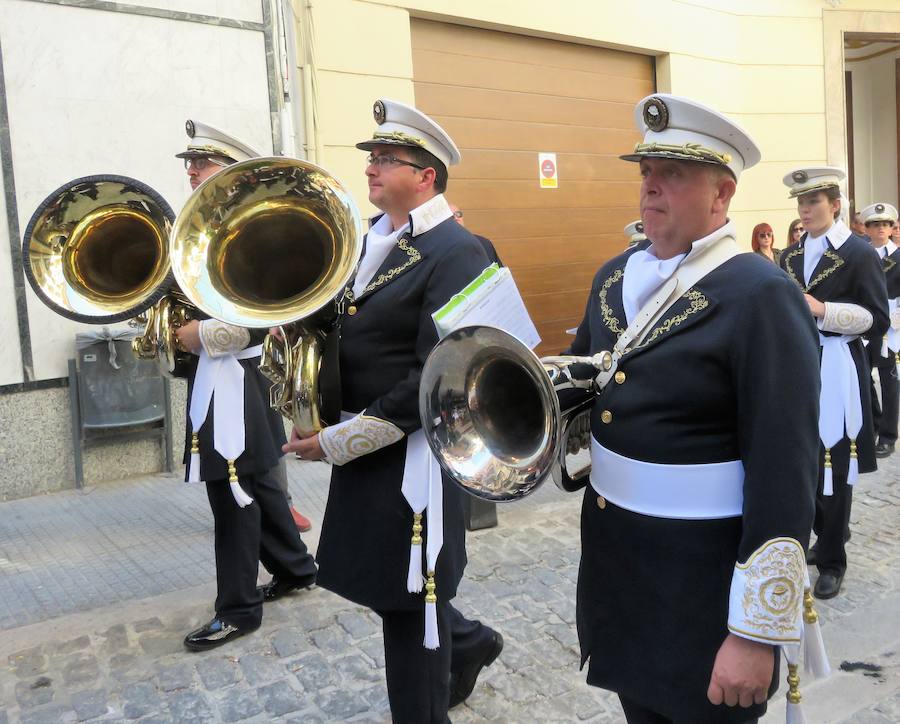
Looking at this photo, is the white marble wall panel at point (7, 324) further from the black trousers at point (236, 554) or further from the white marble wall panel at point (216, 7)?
the black trousers at point (236, 554)

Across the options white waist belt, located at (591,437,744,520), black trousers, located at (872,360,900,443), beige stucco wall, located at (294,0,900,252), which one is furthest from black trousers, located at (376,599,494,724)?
black trousers, located at (872,360,900,443)

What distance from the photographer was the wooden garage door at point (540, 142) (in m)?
7.72

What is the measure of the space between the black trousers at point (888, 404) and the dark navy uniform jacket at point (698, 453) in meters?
5.48

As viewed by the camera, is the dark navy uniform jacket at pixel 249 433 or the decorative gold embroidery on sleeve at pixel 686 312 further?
the dark navy uniform jacket at pixel 249 433

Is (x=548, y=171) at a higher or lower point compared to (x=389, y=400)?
higher

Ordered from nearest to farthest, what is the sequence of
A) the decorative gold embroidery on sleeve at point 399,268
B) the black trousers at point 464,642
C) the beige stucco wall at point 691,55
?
the decorative gold embroidery on sleeve at point 399,268
the black trousers at point 464,642
the beige stucco wall at point 691,55

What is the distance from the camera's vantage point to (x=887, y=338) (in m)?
6.93

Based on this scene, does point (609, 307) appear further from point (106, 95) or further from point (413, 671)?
point (106, 95)

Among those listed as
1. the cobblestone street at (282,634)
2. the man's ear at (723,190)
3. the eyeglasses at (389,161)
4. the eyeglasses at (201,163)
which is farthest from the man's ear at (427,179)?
the cobblestone street at (282,634)

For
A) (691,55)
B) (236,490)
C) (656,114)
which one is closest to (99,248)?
(236,490)

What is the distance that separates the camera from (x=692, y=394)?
1.78m

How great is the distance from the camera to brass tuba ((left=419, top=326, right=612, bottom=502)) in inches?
72.5

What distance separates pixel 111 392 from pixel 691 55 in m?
7.01

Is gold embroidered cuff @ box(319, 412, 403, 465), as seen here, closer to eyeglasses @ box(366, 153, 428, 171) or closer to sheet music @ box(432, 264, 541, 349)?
sheet music @ box(432, 264, 541, 349)
